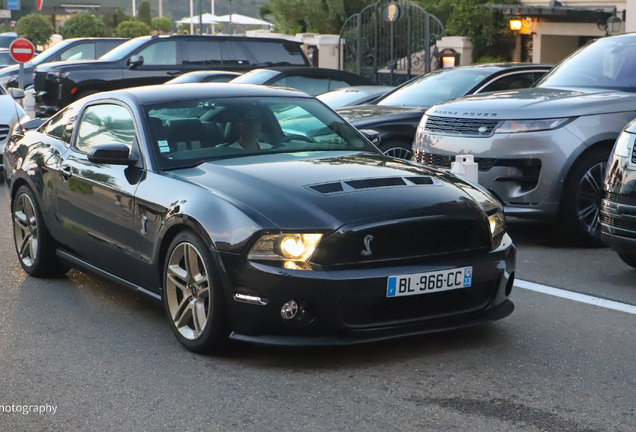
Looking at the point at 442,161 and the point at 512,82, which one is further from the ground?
the point at 512,82

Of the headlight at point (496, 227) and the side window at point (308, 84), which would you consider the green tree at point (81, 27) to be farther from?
the headlight at point (496, 227)

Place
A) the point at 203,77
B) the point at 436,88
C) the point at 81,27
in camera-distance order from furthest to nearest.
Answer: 1. the point at 81,27
2. the point at 203,77
3. the point at 436,88

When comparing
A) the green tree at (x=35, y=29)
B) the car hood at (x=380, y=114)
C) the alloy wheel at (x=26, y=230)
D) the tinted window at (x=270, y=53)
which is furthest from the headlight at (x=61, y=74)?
the green tree at (x=35, y=29)

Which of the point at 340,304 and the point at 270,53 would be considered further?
the point at 270,53

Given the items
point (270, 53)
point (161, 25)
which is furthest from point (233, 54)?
point (161, 25)

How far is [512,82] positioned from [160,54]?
10.9m

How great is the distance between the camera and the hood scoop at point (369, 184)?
5.22 metres

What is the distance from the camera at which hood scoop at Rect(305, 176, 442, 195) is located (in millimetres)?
5223

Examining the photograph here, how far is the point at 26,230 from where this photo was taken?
24.6 ft

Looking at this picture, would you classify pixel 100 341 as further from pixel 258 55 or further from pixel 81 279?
pixel 258 55

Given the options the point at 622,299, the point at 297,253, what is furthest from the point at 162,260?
the point at 622,299

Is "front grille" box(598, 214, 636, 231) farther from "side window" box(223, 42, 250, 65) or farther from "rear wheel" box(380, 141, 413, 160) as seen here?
"side window" box(223, 42, 250, 65)

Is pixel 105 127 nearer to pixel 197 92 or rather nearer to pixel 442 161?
pixel 197 92

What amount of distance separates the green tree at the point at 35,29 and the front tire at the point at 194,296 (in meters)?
58.8
